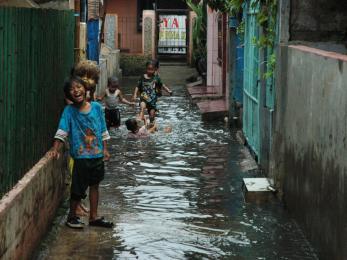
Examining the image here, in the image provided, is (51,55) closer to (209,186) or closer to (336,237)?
(209,186)

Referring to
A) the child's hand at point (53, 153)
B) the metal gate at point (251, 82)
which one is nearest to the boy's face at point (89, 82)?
the child's hand at point (53, 153)

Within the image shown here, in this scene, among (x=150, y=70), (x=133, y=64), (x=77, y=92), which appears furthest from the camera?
(x=133, y=64)

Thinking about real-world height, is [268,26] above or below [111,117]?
above

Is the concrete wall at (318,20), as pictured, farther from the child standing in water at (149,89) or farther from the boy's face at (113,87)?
the child standing in water at (149,89)

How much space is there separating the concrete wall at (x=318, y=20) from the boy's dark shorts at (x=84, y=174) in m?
2.92

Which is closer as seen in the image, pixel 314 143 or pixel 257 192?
pixel 314 143

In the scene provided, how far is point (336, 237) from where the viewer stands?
6.00 meters

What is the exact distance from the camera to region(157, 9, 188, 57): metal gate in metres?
33.9

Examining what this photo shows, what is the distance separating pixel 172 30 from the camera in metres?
33.9

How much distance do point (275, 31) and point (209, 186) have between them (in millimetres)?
2082

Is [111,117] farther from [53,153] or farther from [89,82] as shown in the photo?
[53,153]

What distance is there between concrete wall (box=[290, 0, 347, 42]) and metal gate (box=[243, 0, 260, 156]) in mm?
1407

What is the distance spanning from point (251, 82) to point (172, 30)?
872 inches

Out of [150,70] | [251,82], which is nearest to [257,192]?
[251,82]
